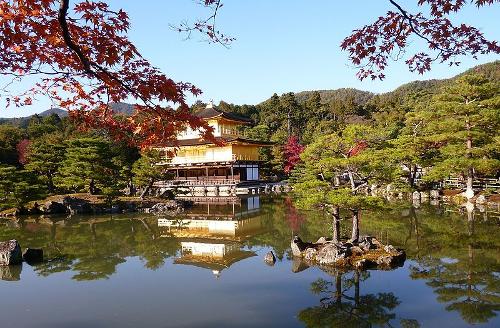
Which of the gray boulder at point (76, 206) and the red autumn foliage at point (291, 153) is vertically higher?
the red autumn foliage at point (291, 153)

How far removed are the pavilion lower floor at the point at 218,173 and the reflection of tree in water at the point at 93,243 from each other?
12.1 metres

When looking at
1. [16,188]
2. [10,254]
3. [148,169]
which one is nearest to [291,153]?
[148,169]

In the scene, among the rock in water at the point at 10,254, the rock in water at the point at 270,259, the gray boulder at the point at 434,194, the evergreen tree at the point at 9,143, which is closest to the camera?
the rock in water at the point at 270,259

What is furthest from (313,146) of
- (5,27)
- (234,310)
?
(5,27)

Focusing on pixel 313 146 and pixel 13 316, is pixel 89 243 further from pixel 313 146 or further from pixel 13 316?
pixel 313 146

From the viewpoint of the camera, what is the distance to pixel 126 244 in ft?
43.0

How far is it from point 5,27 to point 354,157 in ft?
25.6

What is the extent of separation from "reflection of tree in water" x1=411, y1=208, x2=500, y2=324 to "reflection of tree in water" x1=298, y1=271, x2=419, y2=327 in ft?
3.24

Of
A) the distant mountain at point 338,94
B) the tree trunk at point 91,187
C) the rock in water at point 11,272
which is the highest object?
the distant mountain at point 338,94

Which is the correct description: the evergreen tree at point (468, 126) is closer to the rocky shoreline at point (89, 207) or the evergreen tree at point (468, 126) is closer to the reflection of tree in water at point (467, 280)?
the reflection of tree in water at point (467, 280)

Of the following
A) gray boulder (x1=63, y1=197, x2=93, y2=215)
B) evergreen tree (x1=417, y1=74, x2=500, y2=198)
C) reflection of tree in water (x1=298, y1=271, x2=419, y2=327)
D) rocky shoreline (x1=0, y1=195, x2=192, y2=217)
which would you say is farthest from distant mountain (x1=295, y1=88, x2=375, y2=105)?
reflection of tree in water (x1=298, y1=271, x2=419, y2=327)

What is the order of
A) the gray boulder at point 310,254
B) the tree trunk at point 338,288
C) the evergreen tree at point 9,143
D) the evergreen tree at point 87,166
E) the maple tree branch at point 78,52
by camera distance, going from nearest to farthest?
the maple tree branch at point 78,52 < the tree trunk at point 338,288 < the gray boulder at point 310,254 < the evergreen tree at point 87,166 < the evergreen tree at point 9,143

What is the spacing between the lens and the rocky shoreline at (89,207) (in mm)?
20641

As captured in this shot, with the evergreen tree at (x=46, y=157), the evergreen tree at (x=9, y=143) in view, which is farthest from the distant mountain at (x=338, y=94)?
the evergreen tree at (x=46, y=157)
